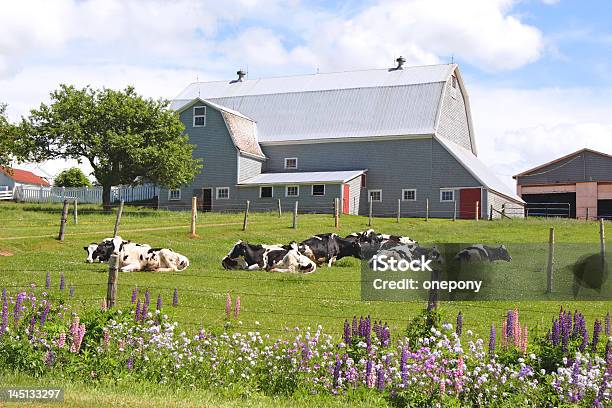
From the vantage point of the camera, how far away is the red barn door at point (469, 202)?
48.3 m

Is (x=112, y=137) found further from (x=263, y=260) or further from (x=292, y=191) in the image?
(x=263, y=260)

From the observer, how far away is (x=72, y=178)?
226 ft

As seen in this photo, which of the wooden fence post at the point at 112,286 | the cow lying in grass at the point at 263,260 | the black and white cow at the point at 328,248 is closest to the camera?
the wooden fence post at the point at 112,286

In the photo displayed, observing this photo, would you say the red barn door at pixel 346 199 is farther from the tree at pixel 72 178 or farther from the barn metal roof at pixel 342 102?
the tree at pixel 72 178

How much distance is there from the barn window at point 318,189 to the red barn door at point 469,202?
9.52m

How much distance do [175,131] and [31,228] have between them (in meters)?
18.3

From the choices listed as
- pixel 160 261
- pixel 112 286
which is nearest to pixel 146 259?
pixel 160 261

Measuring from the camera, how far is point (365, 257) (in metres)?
24.7

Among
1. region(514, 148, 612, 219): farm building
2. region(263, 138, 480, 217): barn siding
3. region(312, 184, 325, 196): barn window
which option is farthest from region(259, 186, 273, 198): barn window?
region(514, 148, 612, 219): farm building

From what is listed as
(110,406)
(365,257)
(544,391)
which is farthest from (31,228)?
(544,391)

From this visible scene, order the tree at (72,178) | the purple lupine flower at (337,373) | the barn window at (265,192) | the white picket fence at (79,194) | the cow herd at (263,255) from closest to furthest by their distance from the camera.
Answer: the purple lupine flower at (337,373) → the cow herd at (263,255) → the barn window at (265,192) → the white picket fence at (79,194) → the tree at (72,178)

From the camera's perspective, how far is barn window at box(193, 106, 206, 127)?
53219mm

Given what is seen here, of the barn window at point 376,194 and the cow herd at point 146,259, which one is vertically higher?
the barn window at point 376,194

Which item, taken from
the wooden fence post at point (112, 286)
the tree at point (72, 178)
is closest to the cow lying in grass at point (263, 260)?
the wooden fence post at point (112, 286)
